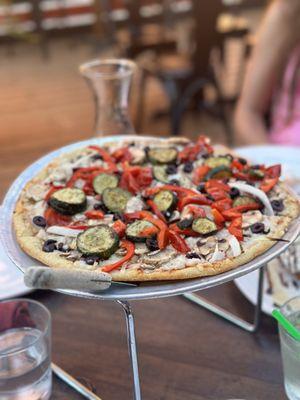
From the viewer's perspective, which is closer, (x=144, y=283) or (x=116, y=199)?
(x=144, y=283)

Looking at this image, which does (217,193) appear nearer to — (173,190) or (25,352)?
(173,190)

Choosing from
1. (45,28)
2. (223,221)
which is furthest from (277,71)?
(45,28)

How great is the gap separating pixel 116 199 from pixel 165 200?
0.25 ft

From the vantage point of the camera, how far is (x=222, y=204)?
812 mm

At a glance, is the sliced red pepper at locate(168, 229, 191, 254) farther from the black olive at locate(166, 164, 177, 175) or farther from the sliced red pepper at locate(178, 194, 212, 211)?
the black olive at locate(166, 164, 177, 175)

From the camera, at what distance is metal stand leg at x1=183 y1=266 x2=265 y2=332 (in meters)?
0.85

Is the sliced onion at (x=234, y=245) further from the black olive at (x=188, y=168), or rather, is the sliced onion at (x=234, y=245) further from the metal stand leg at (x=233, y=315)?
the black olive at (x=188, y=168)

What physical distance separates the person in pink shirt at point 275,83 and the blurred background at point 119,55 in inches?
59.5

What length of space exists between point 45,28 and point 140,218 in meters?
5.39

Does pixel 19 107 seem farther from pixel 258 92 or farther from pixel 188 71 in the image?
pixel 258 92

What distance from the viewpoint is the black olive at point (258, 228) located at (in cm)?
76

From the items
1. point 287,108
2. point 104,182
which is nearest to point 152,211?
point 104,182

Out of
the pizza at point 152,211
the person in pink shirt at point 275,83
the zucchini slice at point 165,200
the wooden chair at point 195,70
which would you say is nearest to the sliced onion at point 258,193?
the pizza at point 152,211

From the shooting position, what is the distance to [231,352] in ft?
2.70
